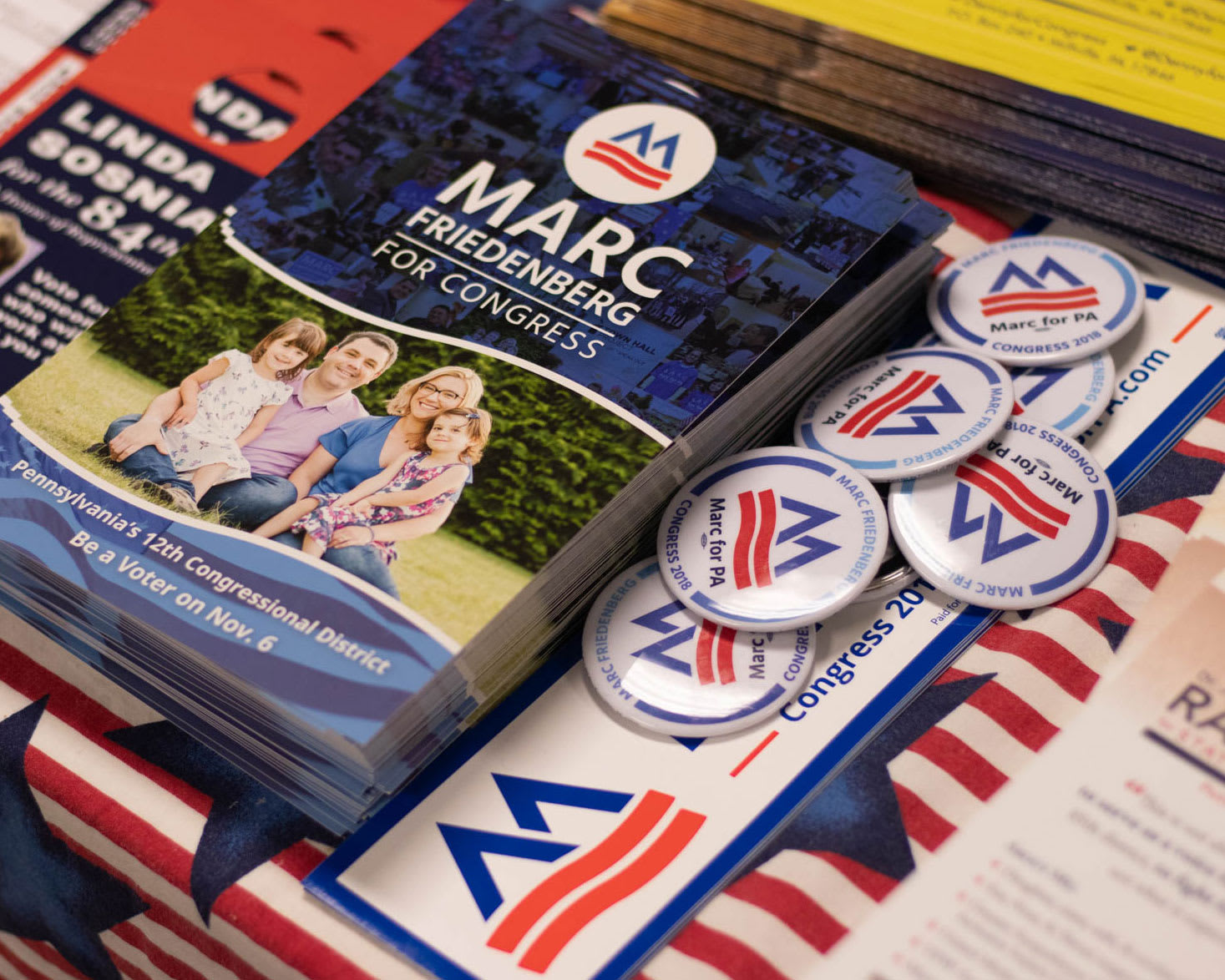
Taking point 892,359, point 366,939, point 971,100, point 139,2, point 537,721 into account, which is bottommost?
point 366,939

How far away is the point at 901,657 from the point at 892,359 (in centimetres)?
30

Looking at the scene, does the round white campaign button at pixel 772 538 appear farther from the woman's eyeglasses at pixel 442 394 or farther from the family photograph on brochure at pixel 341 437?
the woman's eyeglasses at pixel 442 394

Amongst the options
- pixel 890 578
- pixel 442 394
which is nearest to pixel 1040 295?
pixel 890 578

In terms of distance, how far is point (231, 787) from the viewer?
0.93m

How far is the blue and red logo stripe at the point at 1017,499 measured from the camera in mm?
940

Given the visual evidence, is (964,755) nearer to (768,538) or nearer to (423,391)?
(768,538)

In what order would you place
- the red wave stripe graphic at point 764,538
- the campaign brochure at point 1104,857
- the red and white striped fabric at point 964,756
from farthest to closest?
the red wave stripe graphic at point 764,538, the red and white striped fabric at point 964,756, the campaign brochure at point 1104,857

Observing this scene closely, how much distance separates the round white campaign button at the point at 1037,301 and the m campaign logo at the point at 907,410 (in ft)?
0.28

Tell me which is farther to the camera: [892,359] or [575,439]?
[892,359]

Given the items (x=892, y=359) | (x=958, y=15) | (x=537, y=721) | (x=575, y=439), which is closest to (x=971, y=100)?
(x=958, y=15)

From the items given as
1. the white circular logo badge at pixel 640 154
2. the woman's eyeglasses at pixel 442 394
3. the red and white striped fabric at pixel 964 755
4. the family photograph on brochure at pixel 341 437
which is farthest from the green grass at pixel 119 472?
the white circular logo badge at pixel 640 154

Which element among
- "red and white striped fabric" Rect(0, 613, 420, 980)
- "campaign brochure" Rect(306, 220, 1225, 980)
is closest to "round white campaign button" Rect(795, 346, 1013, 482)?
"campaign brochure" Rect(306, 220, 1225, 980)

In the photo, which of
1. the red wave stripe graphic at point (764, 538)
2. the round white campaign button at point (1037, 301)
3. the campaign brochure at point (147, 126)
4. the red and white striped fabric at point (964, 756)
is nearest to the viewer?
the red and white striped fabric at point (964, 756)

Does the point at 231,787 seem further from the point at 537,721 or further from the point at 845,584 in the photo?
the point at 845,584
